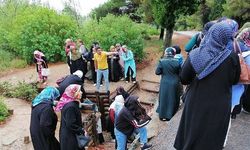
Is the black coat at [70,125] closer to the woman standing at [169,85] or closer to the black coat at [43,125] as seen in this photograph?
the black coat at [43,125]

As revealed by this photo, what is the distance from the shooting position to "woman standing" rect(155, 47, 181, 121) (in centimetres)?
806

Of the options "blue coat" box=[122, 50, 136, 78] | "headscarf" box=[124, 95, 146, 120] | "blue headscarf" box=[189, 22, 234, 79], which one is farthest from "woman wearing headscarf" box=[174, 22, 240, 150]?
"blue coat" box=[122, 50, 136, 78]

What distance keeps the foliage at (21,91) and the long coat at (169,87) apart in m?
6.56

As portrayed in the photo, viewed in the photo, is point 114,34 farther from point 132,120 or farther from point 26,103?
point 132,120

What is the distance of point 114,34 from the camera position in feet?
55.6

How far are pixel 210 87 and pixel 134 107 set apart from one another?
3500 millimetres

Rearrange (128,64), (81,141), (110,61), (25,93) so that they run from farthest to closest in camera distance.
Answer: (110,61) → (128,64) → (25,93) → (81,141)

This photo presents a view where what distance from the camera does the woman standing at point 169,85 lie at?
8.06 m

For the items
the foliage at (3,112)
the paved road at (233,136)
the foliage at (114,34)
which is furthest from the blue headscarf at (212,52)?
the foliage at (114,34)

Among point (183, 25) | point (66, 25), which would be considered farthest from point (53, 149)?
point (183, 25)

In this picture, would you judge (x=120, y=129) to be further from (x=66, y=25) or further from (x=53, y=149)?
(x=66, y=25)

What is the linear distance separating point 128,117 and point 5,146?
12.6 feet

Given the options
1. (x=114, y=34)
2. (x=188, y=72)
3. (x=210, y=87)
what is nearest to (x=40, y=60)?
(x=114, y=34)

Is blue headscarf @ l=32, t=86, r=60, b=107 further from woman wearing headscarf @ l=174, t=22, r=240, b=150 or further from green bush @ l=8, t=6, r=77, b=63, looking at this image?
green bush @ l=8, t=6, r=77, b=63
